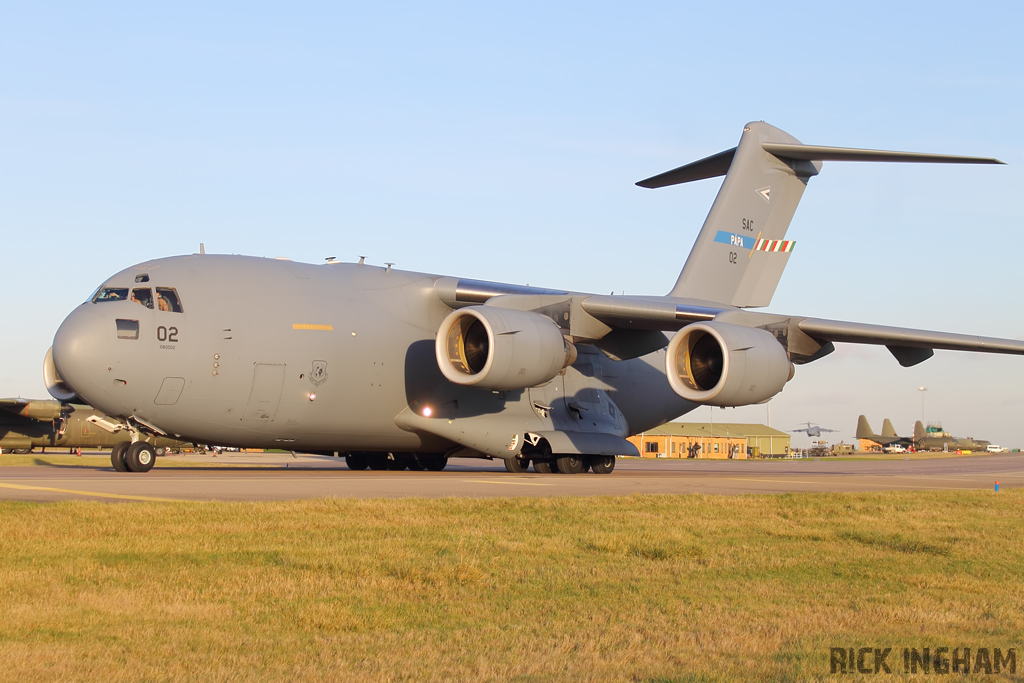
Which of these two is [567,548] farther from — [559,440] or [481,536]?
[559,440]

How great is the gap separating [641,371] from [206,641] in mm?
14765

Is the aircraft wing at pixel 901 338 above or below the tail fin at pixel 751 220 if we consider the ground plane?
below

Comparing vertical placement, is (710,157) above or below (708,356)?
above

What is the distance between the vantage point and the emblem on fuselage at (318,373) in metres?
13.8

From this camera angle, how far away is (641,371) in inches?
714

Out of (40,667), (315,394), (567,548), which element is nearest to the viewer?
(40,667)

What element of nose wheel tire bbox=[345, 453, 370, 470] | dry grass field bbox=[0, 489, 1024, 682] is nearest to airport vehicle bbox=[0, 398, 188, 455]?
nose wheel tire bbox=[345, 453, 370, 470]

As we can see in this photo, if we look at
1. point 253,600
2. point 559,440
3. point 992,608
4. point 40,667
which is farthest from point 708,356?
point 40,667

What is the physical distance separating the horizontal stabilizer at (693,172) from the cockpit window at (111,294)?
34.9 ft

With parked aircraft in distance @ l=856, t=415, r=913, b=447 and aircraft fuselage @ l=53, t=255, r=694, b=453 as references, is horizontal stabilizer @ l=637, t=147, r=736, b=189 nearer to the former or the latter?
aircraft fuselage @ l=53, t=255, r=694, b=453

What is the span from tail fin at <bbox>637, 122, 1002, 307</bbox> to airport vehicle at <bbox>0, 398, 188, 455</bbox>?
56.5 feet

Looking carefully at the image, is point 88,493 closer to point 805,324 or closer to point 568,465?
point 568,465

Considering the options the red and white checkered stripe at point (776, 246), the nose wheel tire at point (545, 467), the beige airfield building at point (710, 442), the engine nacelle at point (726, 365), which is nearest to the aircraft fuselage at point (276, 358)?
the nose wheel tire at point (545, 467)

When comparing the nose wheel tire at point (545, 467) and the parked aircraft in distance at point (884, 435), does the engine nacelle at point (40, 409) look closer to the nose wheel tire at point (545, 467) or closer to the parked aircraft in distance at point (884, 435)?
the nose wheel tire at point (545, 467)
